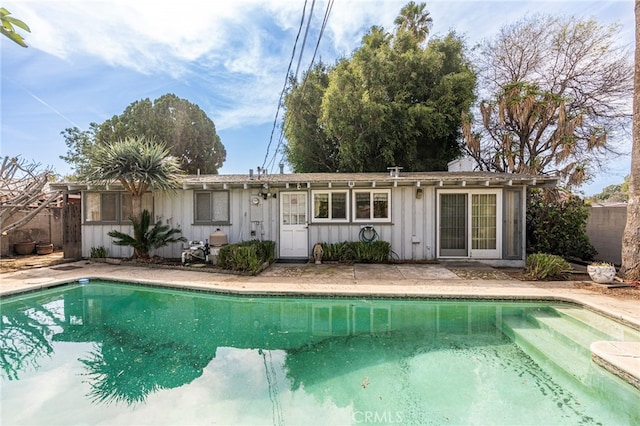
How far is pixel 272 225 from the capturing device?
30.3 ft

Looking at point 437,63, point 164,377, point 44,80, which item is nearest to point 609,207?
point 437,63

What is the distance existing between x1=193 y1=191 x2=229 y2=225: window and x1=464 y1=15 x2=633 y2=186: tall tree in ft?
32.7

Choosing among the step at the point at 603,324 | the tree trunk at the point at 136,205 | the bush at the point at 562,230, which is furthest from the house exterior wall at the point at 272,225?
the step at the point at 603,324

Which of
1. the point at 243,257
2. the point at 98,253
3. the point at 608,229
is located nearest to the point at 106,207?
the point at 98,253

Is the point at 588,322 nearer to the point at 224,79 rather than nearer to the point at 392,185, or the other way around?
the point at 392,185

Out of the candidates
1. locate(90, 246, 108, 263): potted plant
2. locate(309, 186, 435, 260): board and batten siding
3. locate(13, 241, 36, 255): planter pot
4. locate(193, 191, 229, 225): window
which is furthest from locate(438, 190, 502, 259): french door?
locate(13, 241, 36, 255): planter pot

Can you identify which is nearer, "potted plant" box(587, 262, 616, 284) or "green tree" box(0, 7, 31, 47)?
"green tree" box(0, 7, 31, 47)

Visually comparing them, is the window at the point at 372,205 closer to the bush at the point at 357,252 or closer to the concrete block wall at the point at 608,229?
the bush at the point at 357,252

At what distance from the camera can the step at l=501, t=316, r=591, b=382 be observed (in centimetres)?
357

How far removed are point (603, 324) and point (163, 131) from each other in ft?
82.7

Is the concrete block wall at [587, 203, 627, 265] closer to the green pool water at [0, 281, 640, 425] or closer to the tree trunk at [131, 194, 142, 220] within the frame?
the green pool water at [0, 281, 640, 425]

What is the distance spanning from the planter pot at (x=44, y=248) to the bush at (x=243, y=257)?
7.61 m

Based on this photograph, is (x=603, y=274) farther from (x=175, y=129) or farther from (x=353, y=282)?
(x=175, y=129)

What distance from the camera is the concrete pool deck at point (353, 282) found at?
18.2ft
